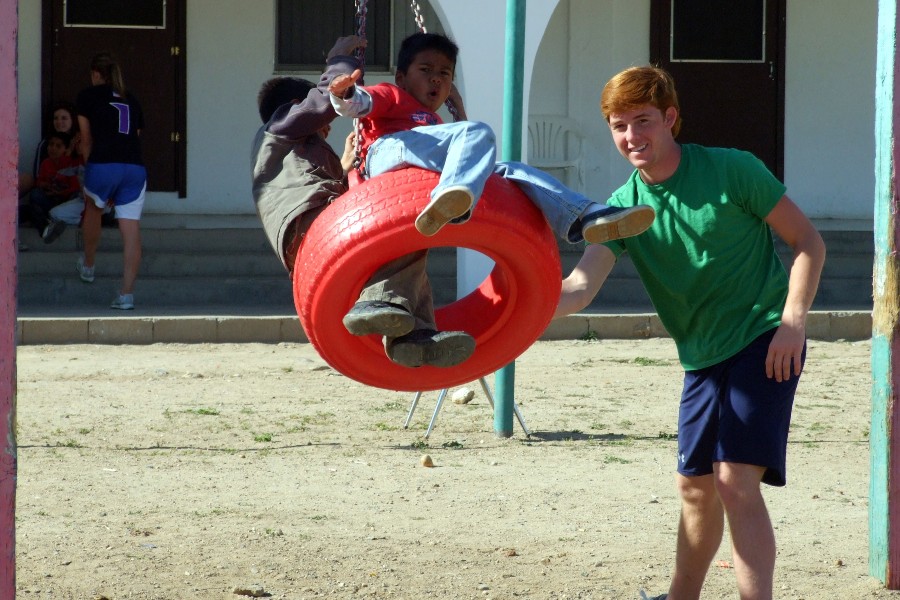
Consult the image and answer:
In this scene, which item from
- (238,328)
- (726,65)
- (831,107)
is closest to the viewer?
(238,328)

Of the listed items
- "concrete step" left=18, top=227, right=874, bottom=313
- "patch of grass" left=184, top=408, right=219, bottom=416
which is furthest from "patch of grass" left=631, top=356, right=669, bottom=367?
"patch of grass" left=184, top=408, right=219, bottom=416

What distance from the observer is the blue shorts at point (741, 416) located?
363cm

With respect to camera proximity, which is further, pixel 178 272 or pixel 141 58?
pixel 141 58

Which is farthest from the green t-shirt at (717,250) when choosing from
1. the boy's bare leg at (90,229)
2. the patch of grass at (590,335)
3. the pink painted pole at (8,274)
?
the boy's bare leg at (90,229)

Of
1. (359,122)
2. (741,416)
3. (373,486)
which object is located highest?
(359,122)

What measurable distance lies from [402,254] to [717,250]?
3.22 ft

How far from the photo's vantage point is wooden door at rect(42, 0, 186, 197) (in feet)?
41.5

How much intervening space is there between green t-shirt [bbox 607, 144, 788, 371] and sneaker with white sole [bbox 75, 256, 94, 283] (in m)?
8.27

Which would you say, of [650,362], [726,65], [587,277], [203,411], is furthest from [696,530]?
[726,65]

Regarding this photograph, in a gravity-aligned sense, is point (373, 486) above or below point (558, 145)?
below

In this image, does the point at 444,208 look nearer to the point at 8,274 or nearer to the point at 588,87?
the point at 8,274

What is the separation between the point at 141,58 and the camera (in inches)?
506

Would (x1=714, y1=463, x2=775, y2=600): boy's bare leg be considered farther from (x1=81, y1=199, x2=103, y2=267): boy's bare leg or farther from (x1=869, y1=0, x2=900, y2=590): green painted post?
(x1=81, y1=199, x2=103, y2=267): boy's bare leg

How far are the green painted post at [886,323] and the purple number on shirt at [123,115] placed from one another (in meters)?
7.17
